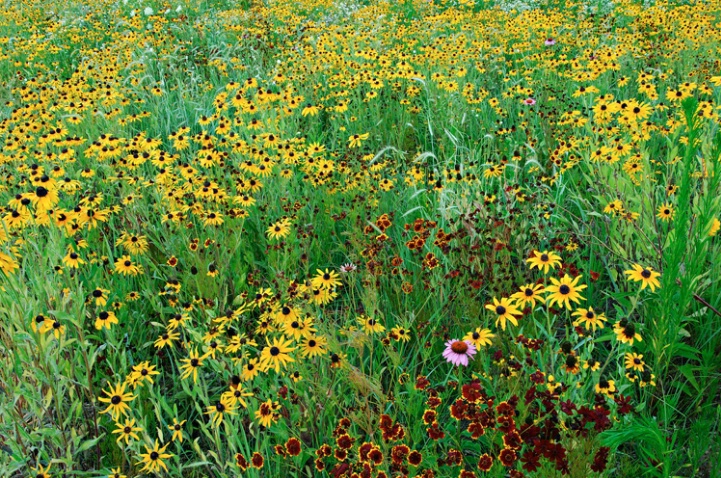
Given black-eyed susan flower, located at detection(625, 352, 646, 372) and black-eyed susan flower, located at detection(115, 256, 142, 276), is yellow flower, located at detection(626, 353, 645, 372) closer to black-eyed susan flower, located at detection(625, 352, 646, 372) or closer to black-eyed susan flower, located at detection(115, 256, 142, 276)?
black-eyed susan flower, located at detection(625, 352, 646, 372)

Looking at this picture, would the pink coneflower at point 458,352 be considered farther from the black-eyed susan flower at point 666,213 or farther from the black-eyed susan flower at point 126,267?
the black-eyed susan flower at point 126,267

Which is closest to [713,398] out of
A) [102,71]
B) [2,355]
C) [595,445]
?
[595,445]

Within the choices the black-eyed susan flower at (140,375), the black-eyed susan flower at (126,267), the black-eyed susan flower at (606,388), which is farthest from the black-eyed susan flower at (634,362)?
the black-eyed susan flower at (126,267)

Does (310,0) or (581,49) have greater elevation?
(310,0)

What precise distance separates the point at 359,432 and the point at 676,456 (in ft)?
3.51

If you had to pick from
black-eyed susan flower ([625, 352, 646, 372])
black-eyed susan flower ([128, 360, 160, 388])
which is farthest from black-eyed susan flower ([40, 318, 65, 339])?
black-eyed susan flower ([625, 352, 646, 372])

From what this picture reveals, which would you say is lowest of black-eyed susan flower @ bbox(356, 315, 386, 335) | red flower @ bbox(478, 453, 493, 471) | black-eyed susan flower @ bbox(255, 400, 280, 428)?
black-eyed susan flower @ bbox(255, 400, 280, 428)

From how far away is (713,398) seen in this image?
210 cm

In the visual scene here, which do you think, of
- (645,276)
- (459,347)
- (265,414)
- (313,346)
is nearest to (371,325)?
(313,346)

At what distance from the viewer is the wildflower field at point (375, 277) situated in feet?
5.84

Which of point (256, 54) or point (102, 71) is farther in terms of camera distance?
point (256, 54)

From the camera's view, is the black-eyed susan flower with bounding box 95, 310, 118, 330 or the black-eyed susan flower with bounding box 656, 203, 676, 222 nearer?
the black-eyed susan flower with bounding box 95, 310, 118, 330

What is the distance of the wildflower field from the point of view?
5.84 ft

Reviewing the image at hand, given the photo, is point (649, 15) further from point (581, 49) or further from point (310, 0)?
point (310, 0)
